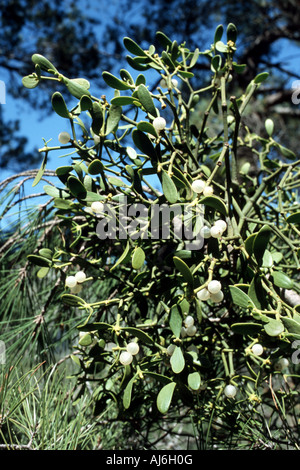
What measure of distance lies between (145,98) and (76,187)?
4.0 inches

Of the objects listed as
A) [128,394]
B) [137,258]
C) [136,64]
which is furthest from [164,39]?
[128,394]

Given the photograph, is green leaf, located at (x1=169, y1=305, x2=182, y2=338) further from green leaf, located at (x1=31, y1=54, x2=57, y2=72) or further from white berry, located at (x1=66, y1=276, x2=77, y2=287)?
green leaf, located at (x1=31, y1=54, x2=57, y2=72)

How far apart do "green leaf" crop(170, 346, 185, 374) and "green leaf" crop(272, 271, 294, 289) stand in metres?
0.11

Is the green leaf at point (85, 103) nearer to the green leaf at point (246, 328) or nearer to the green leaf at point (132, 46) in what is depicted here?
the green leaf at point (132, 46)

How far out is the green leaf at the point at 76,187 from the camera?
402 millimetres

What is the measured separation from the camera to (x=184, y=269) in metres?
0.35

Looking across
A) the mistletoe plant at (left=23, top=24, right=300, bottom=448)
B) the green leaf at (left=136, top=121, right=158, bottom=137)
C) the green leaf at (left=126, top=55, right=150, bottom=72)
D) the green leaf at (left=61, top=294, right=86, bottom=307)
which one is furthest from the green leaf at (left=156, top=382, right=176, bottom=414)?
the green leaf at (left=126, top=55, right=150, bottom=72)

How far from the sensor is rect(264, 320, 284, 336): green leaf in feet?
1.15

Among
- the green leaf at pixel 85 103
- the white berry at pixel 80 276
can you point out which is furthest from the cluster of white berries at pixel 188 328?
the green leaf at pixel 85 103

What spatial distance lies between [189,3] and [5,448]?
8.31ft

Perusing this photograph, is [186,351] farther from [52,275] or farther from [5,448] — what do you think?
[52,275]

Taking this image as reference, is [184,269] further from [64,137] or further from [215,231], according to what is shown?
[64,137]

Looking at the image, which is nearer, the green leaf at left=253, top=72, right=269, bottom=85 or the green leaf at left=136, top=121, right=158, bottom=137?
the green leaf at left=136, top=121, right=158, bottom=137
